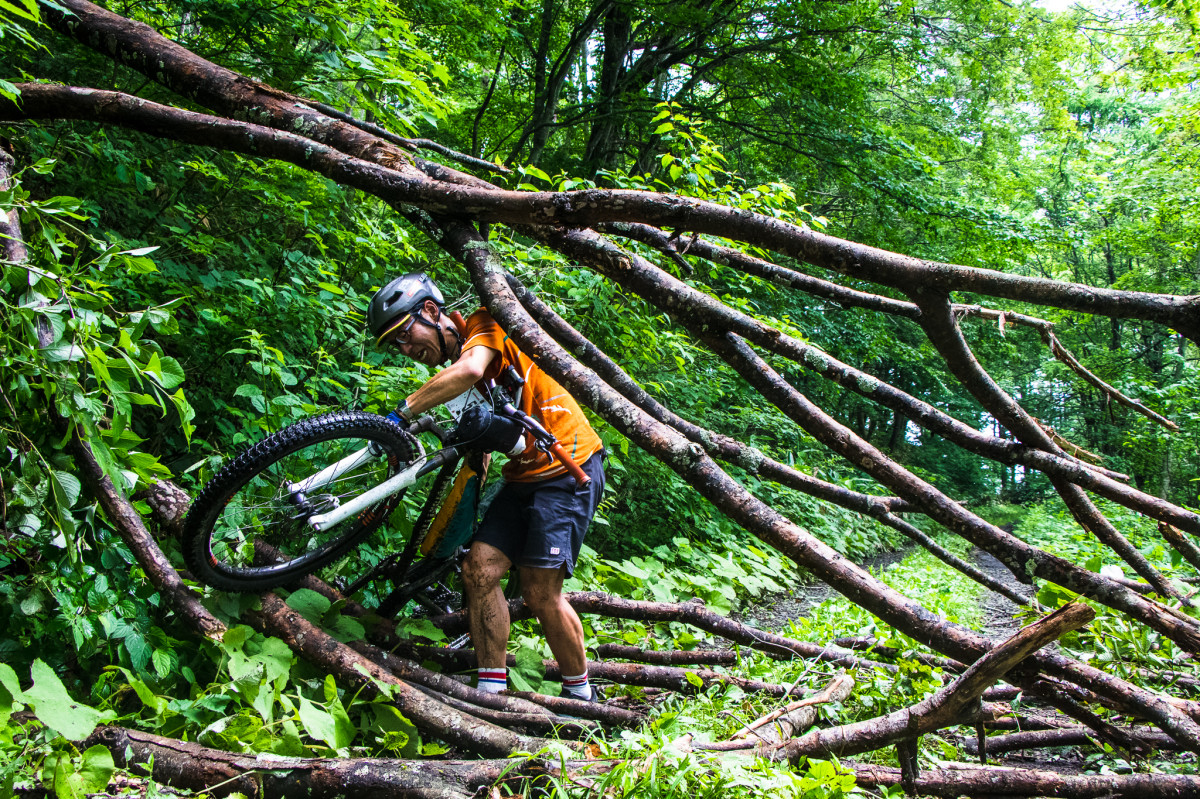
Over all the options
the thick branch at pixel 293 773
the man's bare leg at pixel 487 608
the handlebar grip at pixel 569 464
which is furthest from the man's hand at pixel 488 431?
the thick branch at pixel 293 773

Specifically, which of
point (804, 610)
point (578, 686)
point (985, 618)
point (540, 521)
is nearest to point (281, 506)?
point (540, 521)

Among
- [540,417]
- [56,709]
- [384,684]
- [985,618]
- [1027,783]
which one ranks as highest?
[540,417]

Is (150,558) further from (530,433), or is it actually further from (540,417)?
(540,417)

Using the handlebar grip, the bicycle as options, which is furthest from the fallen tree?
the handlebar grip

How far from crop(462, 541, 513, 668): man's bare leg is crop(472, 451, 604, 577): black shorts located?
101mm

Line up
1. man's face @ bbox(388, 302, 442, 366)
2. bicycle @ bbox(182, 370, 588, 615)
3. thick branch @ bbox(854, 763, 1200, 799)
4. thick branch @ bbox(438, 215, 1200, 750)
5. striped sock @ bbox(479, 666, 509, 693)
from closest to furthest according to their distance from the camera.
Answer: thick branch @ bbox(438, 215, 1200, 750), thick branch @ bbox(854, 763, 1200, 799), bicycle @ bbox(182, 370, 588, 615), striped sock @ bbox(479, 666, 509, 693), man's face @ bbox(388, 302, 442, 366)

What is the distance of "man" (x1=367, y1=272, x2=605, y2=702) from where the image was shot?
323 centimetres

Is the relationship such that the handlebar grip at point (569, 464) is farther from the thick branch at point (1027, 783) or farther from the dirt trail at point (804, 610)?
the dirt trail at point (804, 610)

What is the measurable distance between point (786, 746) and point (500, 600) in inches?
58.1

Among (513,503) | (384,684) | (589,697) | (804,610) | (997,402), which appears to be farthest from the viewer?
(804,610)

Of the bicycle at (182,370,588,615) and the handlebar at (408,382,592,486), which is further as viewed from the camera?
the handlebar at (408,382,592,486)

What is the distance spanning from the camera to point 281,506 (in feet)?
10.1

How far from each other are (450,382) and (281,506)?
37.8 inches

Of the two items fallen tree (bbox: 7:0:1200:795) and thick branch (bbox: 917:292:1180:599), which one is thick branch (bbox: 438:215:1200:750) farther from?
thick branch (bbox: 917:292:1180:599)
